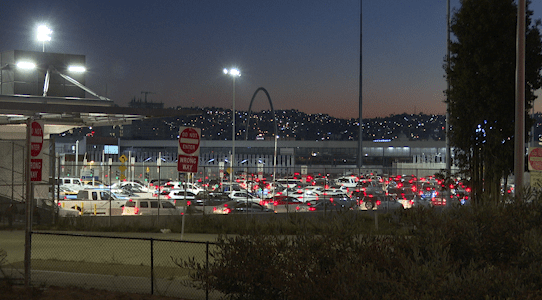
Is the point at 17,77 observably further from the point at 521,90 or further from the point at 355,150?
the point at 355,150

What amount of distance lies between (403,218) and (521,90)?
7.60m

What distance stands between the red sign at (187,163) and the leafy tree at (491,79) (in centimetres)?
970

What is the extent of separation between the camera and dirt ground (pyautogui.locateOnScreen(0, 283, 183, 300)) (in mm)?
10133

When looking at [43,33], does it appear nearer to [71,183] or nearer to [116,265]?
[71,183]

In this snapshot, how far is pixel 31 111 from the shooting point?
19797mm

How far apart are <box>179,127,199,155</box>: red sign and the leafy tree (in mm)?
9570

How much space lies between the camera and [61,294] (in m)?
10.5

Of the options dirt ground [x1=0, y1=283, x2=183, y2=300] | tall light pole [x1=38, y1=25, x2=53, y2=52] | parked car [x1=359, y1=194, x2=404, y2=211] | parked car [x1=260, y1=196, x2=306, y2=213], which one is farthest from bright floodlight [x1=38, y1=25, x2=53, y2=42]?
dirt ground [x1=0, y1=283, x2=183, y2=300]

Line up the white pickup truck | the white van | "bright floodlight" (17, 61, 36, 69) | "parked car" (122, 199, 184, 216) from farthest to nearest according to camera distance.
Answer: the white van → "bright floodlight" (17, 61, 36, 69) → the white pickup truck → "parked car" (122, 199, 184, 216)

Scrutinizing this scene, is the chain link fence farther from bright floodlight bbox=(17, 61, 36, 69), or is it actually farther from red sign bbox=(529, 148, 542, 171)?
bright floodlight bbox=(17, 61, 36, 69)

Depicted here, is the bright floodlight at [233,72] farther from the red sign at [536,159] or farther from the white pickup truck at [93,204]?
the red sign at [536,159]

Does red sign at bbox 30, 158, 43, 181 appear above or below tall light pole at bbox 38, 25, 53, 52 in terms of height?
below

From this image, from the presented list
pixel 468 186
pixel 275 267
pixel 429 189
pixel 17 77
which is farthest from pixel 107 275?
pixel 17 77

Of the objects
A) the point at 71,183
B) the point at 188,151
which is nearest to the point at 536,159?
the point at 188,151
